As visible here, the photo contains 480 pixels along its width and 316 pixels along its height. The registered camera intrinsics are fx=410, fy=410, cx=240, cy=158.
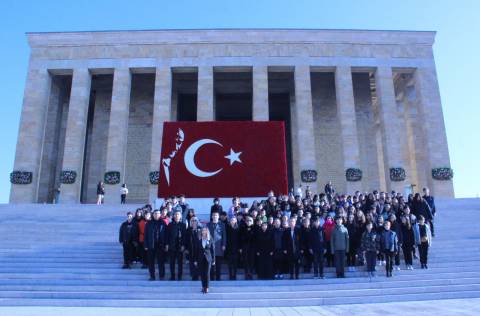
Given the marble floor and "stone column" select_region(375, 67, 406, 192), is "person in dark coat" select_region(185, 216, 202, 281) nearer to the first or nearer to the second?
the marble floor

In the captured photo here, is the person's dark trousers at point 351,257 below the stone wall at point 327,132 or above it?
below

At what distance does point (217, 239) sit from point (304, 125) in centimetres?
1673

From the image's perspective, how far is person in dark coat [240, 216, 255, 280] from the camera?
1027cm

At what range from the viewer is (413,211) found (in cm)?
1323

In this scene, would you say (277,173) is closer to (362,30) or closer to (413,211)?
(413,211)

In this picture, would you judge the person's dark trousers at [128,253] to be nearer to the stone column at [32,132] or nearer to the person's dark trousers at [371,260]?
the person's dark trousers at [371,260]

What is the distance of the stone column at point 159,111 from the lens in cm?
2469

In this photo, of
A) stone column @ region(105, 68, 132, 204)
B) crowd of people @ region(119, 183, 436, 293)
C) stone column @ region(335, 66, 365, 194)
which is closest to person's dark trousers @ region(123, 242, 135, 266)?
crowd of people @ region(119, 183, 436, 293)

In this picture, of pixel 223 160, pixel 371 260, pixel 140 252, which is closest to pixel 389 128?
pixel 223 160

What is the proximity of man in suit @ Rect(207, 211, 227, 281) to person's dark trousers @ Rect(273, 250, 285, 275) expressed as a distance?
4.31ft

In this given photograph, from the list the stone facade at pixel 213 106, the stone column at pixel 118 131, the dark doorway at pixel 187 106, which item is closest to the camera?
the stone column at pixel 118 131

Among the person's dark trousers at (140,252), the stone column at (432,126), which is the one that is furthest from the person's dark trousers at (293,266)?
the stone column at (432,126)

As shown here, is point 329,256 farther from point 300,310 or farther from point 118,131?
point 118,131

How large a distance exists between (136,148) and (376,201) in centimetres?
1912
